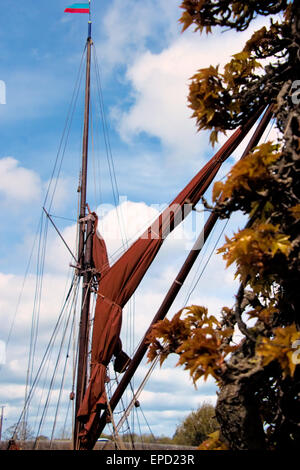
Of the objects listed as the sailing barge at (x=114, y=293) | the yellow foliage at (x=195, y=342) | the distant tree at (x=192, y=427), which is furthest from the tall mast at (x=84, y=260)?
the distant tree at (x=192, y=427)

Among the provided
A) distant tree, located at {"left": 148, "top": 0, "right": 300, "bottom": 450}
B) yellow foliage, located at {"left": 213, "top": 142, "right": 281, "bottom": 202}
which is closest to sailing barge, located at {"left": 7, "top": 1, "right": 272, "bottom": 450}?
distant tree, located at {"left": 148, "top": 0, "right": 300, "bottom": 450}

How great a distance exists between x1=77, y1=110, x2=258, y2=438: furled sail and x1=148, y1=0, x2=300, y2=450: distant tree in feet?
13.3

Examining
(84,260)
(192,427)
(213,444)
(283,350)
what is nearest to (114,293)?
(84,260)

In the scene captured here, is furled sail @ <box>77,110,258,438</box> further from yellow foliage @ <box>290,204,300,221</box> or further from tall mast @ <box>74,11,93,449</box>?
yellow foliage @ <box>290,204,300,221</box>

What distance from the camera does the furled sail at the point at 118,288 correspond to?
32.3ft

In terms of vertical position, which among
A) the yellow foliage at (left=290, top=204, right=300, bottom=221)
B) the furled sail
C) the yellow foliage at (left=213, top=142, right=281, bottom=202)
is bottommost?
the yellow foliage at (left=290, top=204, right=300, bottom=221)

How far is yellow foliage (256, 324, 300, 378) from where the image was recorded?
3.99 m

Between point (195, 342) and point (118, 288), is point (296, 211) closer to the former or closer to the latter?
point (195, 342)

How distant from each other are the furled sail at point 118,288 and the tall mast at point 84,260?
3.26 ft

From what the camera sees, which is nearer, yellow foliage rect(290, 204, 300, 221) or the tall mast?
yellow foliage rect(290, 204, 300, 221)

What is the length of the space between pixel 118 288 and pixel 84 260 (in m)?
2.53

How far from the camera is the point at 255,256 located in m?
4.35

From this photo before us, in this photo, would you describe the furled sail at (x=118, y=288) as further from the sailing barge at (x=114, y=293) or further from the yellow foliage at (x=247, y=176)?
the yellow foliage at (x=247, y=176)

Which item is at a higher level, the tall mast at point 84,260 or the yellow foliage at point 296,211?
the tall mast at point 84,260
